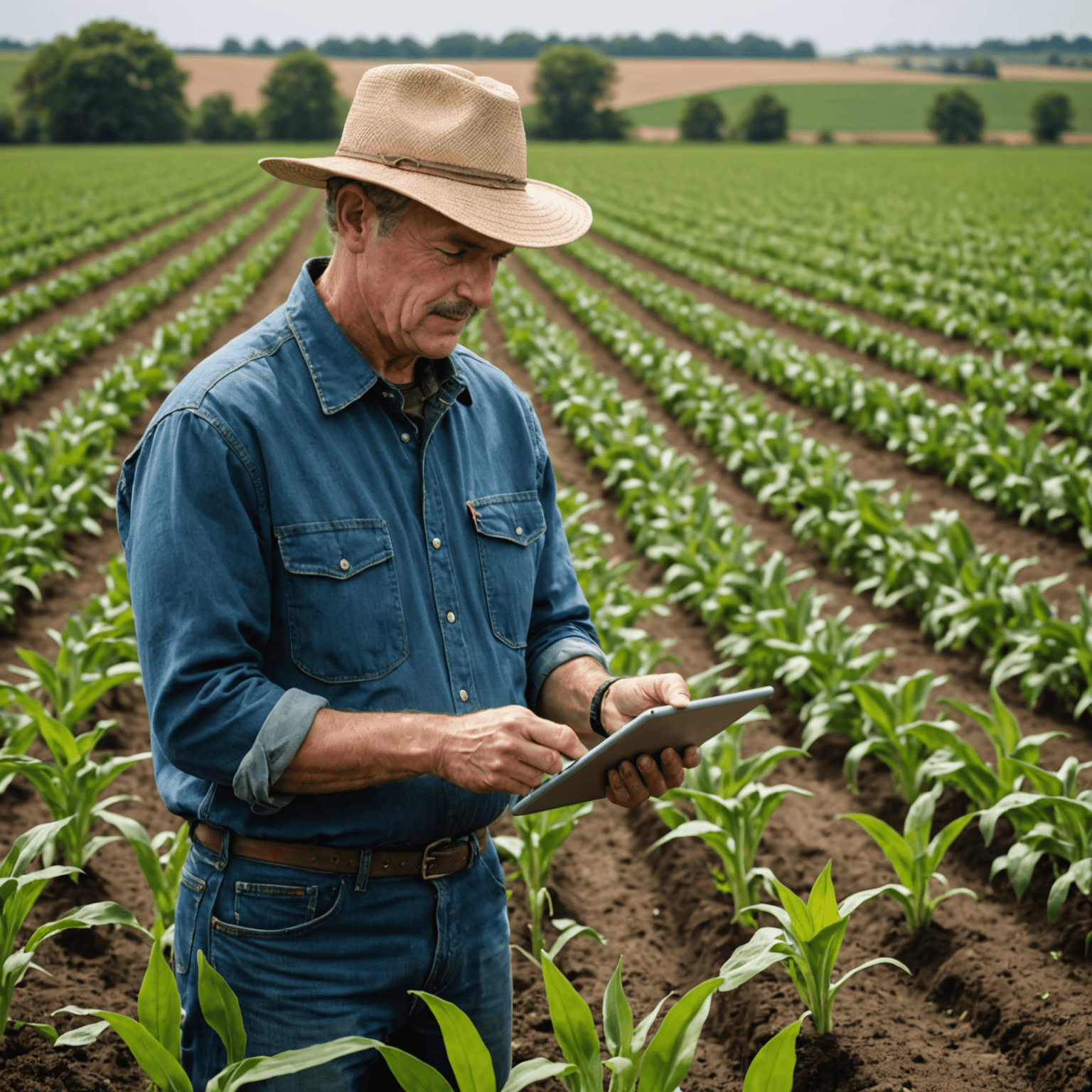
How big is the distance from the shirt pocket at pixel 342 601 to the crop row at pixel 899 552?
387cm

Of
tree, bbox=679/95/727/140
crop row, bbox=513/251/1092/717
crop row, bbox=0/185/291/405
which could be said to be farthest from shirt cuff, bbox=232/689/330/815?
tree, bbox=679/95/727/140

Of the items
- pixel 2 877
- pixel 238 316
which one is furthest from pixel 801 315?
pixel 2 877

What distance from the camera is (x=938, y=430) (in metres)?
9.08

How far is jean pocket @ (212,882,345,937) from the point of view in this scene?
1.73m

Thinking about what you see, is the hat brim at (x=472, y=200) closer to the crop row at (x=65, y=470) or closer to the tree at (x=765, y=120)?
the crop row at (x=65, y=470)

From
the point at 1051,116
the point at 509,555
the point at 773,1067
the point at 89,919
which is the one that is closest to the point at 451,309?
the point at 509,555

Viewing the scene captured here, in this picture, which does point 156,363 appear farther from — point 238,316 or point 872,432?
point 872,432

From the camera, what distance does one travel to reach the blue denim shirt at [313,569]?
157 cm

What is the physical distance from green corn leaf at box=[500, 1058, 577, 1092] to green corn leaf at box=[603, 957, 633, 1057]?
0.18m

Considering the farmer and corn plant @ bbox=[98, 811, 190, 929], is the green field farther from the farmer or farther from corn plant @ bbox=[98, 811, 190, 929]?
the farmer

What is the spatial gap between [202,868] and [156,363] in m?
11.3

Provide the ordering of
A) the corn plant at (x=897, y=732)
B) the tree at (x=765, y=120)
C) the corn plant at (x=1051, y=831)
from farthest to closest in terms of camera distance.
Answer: the tree at (x=765, y=120), the corn plant at (x=897, y=732), the corn plant at (x=1051, y=831)

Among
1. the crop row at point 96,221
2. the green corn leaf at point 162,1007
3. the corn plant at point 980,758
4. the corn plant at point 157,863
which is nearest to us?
the green corn leaf at point 162,1007

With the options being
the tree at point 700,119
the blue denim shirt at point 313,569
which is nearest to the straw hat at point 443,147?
the blue denim shirt at point 313,569
